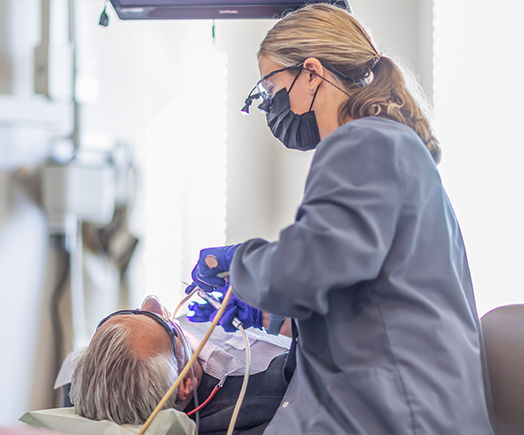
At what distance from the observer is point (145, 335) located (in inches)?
44.8

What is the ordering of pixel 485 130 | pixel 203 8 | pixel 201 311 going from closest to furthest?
pixel 201 311 < pixel 203 8 < pixel 485 130

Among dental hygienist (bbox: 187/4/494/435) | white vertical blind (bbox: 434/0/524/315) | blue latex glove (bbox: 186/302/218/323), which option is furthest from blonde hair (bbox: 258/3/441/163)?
white vertical blind (bbox: 434/0/524/315)

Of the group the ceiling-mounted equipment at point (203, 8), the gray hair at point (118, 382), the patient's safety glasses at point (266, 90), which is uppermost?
the ceiling-mounted equipment at point (203, 8)

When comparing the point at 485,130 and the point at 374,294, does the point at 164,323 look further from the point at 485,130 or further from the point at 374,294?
the point at 485,130

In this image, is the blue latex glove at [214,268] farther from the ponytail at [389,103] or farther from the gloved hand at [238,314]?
the ponytail at [389,103]

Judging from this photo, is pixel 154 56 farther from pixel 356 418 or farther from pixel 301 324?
pixel 356 418

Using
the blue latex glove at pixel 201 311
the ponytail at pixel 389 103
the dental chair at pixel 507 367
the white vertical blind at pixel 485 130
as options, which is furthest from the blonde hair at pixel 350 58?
the white vertical blind at pixel 485 130

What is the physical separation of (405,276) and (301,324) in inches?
9.0

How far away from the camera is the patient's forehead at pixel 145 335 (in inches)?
43.6

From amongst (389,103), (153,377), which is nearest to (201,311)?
(153,377)

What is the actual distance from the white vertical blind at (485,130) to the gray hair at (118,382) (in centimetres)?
148

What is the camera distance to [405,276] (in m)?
0.80

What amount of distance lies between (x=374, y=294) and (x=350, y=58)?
1.98ft

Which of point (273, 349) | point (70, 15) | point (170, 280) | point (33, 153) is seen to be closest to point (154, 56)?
point (70, 15)
